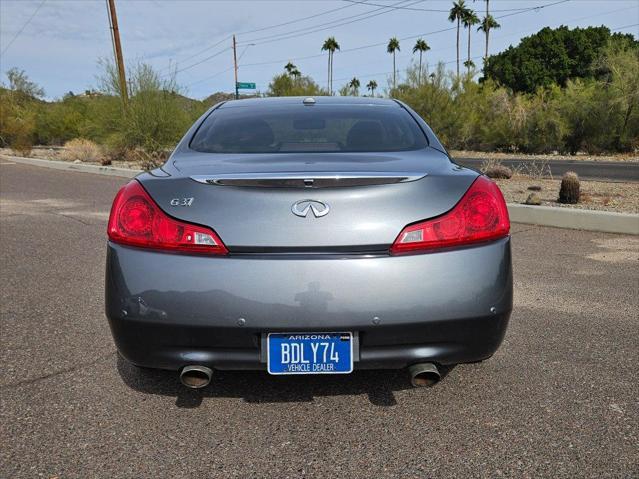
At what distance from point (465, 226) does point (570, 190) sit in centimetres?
742

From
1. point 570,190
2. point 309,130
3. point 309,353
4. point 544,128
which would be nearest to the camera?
point 309,353

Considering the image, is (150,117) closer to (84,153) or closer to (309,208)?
(84,153)

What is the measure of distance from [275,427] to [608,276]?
12.4 feet

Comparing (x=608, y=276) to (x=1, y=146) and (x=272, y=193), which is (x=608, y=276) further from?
(x=1, y=146)

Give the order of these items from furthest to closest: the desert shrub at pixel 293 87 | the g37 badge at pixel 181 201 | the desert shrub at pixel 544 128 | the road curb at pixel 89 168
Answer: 1. the desert shrub at pixel 293 87
2. the desert shrub at pixel 544 128
3. the road curb at pixel 89 168
4. the g37 badge at pixel 181 201

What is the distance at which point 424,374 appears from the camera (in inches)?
93.7

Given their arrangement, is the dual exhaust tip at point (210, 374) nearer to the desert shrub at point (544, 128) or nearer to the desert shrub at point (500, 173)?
the desert shrub at point (500, 173)

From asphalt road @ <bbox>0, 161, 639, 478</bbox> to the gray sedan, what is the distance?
304 mm

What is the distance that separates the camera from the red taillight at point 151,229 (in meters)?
2.23

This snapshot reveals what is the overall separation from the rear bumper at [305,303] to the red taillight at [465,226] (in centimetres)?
5

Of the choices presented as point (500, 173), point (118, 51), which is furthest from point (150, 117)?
point (500, 173)

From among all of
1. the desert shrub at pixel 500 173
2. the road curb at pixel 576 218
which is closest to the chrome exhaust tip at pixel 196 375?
the road curb at pixel 576 218

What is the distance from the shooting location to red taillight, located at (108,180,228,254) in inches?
88.0

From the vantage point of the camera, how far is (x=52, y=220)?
8.55m
